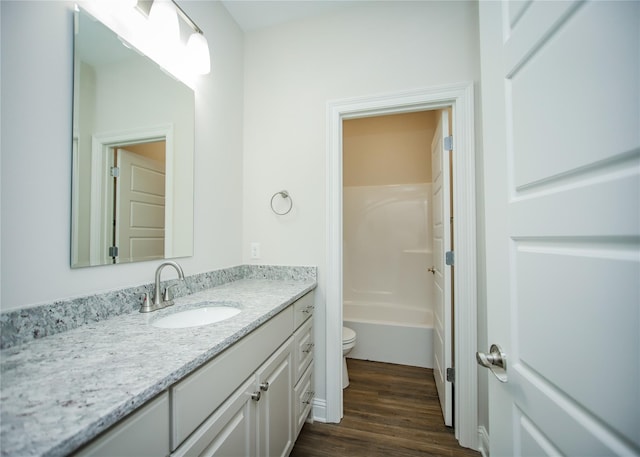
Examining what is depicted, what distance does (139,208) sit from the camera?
1124 millimetres

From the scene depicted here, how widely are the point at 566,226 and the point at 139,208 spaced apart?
1.41 meters

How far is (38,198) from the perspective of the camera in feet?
2.56

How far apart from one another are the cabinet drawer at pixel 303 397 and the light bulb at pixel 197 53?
5.81 feet

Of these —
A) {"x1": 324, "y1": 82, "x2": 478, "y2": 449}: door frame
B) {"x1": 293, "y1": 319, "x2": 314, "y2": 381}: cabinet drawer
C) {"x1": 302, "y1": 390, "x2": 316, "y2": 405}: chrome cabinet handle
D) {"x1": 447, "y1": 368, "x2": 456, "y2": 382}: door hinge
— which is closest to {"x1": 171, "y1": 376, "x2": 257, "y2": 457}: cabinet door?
{"x1": 293, "y1": 319, "x2": 314, "y2": 381}: cabinet drawer

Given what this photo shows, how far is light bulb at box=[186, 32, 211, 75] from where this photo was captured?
132 cm

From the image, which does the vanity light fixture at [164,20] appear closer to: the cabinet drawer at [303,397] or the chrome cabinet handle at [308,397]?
the cabinet drawer at [303,397]

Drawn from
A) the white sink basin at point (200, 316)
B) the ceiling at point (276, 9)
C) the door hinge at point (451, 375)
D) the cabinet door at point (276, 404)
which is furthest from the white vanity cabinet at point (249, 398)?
the ceiling at point (276, 9)

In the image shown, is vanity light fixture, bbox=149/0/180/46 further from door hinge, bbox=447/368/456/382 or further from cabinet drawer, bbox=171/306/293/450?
door hinge, bbox=447/368/456/382

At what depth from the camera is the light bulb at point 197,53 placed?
1322mm

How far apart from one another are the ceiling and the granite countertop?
6.27 ft

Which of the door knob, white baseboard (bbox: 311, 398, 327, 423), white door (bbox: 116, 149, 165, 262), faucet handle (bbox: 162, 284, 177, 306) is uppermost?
white door (bbox: 116, 149, 165, 262)

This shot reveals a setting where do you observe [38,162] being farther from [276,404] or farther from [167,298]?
[276,404]

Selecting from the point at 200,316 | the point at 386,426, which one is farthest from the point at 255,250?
the point at 386,426

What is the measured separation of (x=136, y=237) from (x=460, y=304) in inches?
67.1
